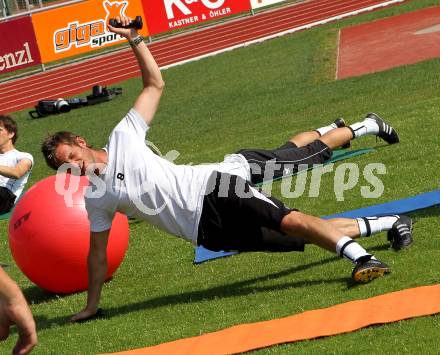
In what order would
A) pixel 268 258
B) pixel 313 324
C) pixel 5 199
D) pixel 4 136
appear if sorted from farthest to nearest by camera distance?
pixel 5 199
pixel 4 136
pixel 268 258
pixel 313 324

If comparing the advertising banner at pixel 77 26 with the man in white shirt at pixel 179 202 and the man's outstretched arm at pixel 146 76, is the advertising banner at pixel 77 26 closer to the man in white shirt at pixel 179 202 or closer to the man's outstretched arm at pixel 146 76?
the man's outstretched arm at pixel 146 76

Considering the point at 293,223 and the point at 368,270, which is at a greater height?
the point at 293,223

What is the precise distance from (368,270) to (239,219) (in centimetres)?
93

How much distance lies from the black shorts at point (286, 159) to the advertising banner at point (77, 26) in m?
15.2

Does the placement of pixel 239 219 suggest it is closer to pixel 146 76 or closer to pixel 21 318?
pixel 146 76

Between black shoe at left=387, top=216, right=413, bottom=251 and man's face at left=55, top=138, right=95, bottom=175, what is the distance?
2145 mm

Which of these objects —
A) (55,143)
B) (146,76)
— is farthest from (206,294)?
(146,76)

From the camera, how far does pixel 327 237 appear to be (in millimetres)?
6113

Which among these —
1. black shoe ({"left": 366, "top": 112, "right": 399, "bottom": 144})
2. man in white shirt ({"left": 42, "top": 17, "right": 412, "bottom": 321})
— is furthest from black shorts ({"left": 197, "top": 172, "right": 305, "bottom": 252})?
black shoe ({"left": 366, "top": 112, "right": 399, "bottom": 144})

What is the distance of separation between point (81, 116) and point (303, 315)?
12.5 m

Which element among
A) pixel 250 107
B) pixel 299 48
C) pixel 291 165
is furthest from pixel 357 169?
pixel 299 48

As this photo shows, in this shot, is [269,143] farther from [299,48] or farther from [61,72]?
[61,72]

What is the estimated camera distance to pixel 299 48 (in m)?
19.8

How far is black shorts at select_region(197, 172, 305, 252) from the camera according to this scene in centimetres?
621
